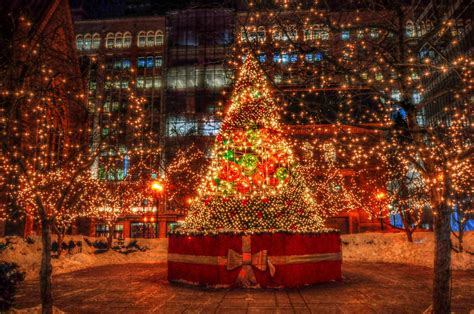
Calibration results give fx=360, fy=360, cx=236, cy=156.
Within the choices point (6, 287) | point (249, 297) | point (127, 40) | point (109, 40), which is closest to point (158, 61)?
point (127, 40)

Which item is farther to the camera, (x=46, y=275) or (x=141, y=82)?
(x=141, y=82)

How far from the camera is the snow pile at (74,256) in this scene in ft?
51.7

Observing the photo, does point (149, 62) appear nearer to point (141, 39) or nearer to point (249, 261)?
point (141, 39)

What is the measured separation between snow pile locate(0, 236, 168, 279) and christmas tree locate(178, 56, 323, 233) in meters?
7.03

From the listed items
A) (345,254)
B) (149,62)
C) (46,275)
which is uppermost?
(149,62)

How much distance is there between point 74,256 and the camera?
18.9m

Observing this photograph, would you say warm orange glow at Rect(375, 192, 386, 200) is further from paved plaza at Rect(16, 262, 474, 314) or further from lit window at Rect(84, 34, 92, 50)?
lit window at Rect(84, 34, 92, 50)

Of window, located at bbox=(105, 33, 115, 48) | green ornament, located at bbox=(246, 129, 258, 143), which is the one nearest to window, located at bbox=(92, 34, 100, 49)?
window, located at bbox=(105, 33, 115, 48)

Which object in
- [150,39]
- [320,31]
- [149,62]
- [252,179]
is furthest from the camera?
[150,39]

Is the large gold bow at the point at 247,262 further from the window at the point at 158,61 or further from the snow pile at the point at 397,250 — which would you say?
the window at the point at 158,61

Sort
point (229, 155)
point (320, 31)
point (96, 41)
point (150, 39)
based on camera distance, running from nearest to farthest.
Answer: point (320, 31), point (229, 155), point (150, 39), point (96, 41)

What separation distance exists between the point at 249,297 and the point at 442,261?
474cm

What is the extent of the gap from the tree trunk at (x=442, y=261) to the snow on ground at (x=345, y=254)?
10627 millimetres

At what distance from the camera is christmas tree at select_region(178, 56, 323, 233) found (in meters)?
11.9
